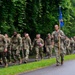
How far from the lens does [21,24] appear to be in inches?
1113

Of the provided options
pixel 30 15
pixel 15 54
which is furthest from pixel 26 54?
pixel 30 15

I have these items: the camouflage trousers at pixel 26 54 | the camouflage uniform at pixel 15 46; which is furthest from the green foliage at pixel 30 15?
the camouflage uniform at pixel 15 46

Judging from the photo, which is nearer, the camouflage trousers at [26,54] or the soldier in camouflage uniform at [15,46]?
the soldier in camouflage uniform at [15,46]

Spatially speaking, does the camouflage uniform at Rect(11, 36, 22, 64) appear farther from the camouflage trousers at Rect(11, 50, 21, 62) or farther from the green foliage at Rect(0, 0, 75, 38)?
the green foliage at Rect(0, 0, 75, 38)

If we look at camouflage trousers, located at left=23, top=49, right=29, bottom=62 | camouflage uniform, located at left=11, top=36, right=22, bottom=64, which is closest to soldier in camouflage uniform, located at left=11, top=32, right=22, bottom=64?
camouflage uniform, located at left=11, top=36, right=22, bottom=64

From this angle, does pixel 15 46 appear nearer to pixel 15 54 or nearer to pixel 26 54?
pixel 15 54

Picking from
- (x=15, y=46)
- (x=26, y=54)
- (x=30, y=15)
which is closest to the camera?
(x=15, y=46)

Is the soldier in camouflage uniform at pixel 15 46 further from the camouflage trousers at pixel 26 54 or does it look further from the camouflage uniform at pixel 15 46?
the camouflage trousers at pixel 26 54

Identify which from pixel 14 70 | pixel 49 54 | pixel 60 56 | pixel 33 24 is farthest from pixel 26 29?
pixel 14 70

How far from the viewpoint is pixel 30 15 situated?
30469 mm

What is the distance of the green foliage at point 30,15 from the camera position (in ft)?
86.9

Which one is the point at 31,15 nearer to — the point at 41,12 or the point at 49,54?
the point at 41,12

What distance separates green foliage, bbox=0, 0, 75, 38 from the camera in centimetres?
2650

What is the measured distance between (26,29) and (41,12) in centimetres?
200
